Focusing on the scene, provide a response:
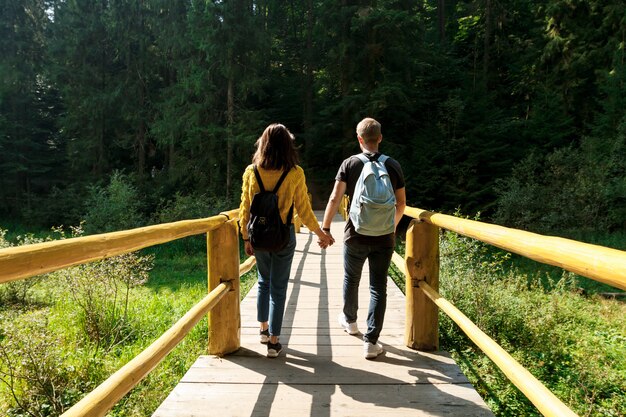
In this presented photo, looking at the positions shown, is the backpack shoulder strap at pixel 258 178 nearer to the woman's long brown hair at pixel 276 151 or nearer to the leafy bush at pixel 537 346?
the woman's long brown hair at pixel 276 151

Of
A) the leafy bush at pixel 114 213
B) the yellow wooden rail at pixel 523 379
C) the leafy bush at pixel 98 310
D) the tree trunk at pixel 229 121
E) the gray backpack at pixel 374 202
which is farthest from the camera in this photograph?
the tree trunk at pixel 229 121

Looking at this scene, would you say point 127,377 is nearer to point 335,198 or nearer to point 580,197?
point 335,198

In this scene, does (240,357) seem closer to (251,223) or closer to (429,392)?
(251,223)

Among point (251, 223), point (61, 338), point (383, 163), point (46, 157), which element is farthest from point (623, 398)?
point (46, 157)

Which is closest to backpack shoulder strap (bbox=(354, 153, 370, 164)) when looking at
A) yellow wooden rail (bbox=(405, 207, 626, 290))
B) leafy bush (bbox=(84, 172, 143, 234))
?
yellow wooden rail (bbox=(405, 207, 626, 290))

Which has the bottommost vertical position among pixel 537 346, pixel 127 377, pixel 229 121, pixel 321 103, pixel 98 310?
pixel 537 346

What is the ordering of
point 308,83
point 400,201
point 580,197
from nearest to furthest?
point 400,201
point 580,197
point 308,83

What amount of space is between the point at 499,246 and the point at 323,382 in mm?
1523

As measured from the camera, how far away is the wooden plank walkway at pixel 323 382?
2592 mm

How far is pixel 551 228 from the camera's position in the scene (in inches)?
700

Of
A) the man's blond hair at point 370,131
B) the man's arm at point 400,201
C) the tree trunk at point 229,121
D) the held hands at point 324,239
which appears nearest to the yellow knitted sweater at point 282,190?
the held hands at point 324,239

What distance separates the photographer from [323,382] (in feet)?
9.70

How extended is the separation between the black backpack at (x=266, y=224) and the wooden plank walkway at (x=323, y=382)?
2.97 feet

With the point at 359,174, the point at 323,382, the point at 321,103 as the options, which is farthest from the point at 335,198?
the point at 321,103
